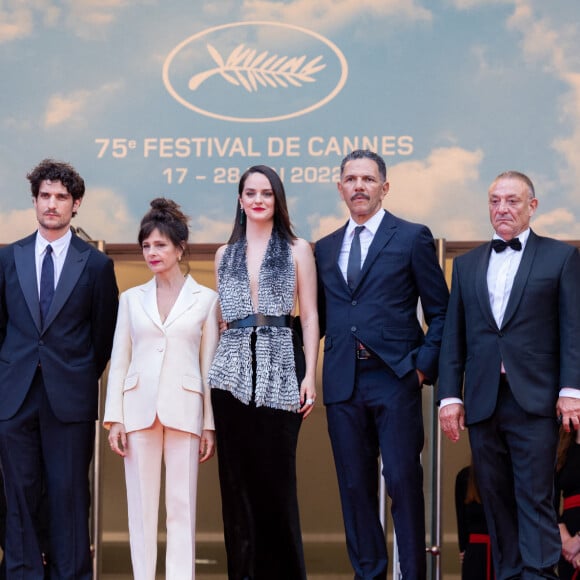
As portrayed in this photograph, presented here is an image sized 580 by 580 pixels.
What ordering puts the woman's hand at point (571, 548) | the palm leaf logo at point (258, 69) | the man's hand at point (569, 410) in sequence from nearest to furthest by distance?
1. the man's hand at point (569, 410)
2. the woman's hand at point (571, 548)
3. the palm leaf logo at point (258, 69)

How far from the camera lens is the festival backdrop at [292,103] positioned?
6.37m

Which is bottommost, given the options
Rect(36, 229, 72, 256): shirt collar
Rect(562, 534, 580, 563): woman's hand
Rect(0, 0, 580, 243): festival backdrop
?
Rect(562, 534, 580, 563): woman's hand

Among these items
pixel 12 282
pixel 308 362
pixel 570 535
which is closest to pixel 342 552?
pixel 570 535

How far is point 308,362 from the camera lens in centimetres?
511

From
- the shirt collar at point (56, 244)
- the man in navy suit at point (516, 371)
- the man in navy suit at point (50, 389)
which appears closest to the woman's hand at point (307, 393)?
the man in navy suit at point (516, 371)

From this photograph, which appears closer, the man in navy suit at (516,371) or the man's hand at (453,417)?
the man in navy suit at (516,371)

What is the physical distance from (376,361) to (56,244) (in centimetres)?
139

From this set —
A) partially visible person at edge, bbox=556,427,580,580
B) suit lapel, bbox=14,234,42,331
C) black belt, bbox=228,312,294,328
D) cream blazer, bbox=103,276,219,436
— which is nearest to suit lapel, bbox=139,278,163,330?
cream blazer, bbox=103,276,219,436

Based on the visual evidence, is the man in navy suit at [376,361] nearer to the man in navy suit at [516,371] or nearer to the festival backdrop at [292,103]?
the man in navy suit at [516,371]

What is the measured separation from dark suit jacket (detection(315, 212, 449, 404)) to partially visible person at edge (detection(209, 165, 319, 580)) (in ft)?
0.33

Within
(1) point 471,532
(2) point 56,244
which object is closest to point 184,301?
(2) point 56,244

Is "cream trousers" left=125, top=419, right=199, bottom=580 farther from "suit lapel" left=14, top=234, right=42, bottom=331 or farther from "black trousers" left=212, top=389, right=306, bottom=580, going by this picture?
"suit lapel" left=14, top=234, right=42, bottom=331

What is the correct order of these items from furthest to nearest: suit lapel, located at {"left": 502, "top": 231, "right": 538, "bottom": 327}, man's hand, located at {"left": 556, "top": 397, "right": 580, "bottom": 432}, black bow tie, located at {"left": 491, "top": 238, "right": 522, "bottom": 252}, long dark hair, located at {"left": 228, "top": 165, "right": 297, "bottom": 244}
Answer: long dark hair, located at {"left": 228, "top": 165, "right": 297, "bottom": 244}, black bow tie, located at {"left": 491, "top": 238, "right": 522, "bottom": 252}, suit lapel, located at {"left": 502, "top": 231, "right": 538, "bottom": 327}, man's hand, located at {"left": 556, "top": 397, "right": 580, "bottom": 432}

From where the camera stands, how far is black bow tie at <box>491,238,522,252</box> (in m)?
4.93
